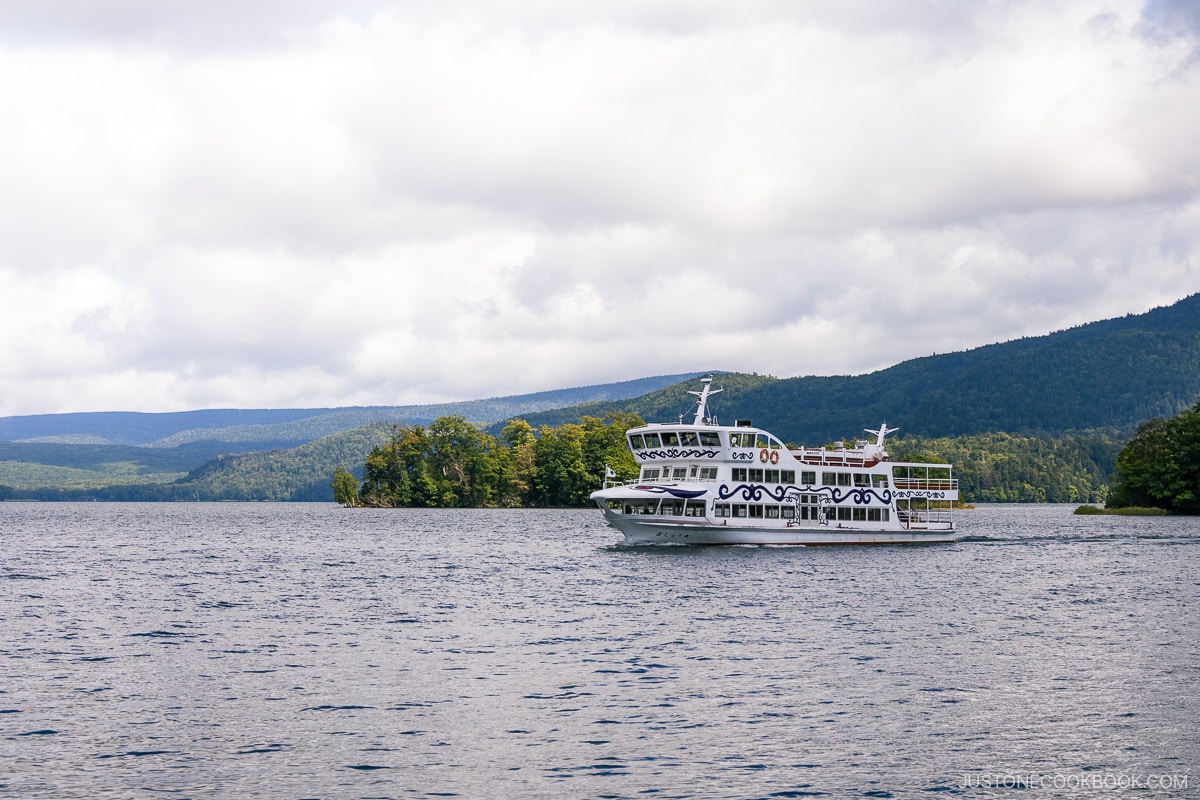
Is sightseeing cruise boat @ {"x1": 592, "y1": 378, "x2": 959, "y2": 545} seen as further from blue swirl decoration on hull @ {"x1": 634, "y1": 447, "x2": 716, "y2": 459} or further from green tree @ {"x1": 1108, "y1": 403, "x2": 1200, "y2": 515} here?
green tree @ {"x1": 1108, "y1": 403, "x2": 1200, "y2": 515}

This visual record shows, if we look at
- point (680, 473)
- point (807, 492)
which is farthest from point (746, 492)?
point (807, 492)

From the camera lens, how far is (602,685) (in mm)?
38219

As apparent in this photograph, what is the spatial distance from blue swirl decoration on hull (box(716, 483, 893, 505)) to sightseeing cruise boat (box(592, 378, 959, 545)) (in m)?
0.08

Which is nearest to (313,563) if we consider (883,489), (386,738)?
(883,489)

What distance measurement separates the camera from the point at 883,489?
354ft

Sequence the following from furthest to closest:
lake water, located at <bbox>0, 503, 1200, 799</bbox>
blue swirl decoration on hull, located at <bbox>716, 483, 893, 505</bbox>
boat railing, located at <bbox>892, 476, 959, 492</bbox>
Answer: boat railing, located at <bbox>892, 476, 959, 492</bbox>
blue swirl decoration on hull, located at <bbox>716, 483, 893, 505</bbox>
lake water, located at <bbox>0, 503, 1200, 799</bbox>

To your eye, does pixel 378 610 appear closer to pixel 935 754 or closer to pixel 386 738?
pixel 386 738

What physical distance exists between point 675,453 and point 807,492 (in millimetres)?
12925

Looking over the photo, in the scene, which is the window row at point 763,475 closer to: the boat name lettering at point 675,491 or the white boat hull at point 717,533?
the white boat hull at point 717,533

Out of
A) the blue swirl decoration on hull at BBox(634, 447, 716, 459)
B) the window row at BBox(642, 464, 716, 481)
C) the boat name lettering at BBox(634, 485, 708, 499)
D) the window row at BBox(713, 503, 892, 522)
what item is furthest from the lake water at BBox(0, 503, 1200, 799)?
the blue swirl decoration on hull at BBox(634, 447, 716, 459)

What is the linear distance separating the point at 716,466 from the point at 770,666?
179 feet

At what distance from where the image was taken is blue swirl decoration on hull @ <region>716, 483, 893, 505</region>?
319ft

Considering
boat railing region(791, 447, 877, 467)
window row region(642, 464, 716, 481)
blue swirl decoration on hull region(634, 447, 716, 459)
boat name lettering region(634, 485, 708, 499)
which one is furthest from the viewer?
boat railing region(791, 447, 877, 467)

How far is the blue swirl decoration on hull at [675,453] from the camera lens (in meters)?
96.4
